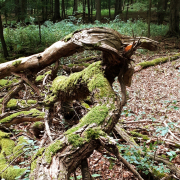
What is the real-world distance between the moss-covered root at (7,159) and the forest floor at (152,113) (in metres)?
1.31

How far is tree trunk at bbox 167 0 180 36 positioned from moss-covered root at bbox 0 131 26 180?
14.0 metres

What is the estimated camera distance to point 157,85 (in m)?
7.10

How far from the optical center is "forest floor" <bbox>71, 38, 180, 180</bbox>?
126 inches

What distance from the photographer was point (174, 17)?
1345cm

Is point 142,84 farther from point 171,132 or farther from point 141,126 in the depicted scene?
point 171,132

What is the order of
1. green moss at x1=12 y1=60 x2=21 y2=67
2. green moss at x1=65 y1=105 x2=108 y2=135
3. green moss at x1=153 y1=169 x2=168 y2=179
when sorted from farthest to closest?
1. green moss at x1=12 y1=60 x2=21 y2=67
2. green moss at x1=153 y1=169 x2=168 y2=179
3. green moss at x1=65 y1=105 x2=108 y2=135

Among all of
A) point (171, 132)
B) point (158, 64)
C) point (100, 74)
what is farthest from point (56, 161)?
point (158, 64)

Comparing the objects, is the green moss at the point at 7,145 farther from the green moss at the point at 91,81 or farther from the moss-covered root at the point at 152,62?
the moss-covered root at the point at 152,62

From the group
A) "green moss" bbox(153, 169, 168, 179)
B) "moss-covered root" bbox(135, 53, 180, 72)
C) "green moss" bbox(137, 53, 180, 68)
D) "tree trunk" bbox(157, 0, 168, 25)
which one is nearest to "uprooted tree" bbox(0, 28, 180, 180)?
"green moss" bbox(153, 169, 168, 179)

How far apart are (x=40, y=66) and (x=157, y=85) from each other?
17.9 ft

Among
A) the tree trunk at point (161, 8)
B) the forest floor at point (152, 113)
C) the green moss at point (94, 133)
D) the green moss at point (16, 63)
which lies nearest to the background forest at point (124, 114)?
the forest floor at point (152, 113)

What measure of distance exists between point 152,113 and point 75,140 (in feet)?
12.7

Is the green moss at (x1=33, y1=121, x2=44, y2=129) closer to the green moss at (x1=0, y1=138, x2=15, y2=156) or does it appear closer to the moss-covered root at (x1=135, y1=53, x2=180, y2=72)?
the green moss at (x1=0, y1=138, x2=15, y2=156)

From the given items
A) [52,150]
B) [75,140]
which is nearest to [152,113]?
[75,140]
